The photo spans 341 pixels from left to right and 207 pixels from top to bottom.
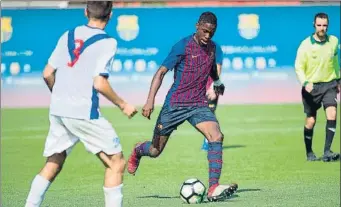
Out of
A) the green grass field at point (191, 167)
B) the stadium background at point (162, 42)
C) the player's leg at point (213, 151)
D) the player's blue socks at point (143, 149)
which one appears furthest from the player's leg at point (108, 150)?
the stadium background at point (162, 42)

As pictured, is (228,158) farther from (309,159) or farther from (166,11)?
(166,11)

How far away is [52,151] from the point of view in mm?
8781

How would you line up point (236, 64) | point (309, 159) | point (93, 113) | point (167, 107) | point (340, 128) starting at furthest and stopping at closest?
1. point (236, 64)
2. point (340, 128)
3. point (309, 159)
4. point (167, 107)
5. point (93, 113)

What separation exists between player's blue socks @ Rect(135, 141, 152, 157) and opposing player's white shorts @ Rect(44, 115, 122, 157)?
9.61 feet

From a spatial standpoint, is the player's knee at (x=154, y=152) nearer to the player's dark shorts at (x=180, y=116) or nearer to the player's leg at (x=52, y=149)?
the player's dark shorts at (x=180, y=116)

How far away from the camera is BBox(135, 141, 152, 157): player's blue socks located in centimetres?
1171

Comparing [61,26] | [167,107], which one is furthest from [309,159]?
[61,26]

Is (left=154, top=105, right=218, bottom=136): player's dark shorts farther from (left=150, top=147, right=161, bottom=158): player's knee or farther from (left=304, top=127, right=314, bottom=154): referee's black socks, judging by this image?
(left=304, top=127, right=314, bottom=154): referee's black socks

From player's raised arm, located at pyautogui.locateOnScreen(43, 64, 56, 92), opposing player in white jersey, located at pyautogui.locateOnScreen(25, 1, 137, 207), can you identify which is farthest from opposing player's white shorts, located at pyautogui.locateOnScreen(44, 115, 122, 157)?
player's raised arm, located at pyautogui.locateOnScreen(43, 64, 56, 92)

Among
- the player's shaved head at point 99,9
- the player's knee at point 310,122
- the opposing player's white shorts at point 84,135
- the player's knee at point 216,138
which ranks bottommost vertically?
the player's knee at point 310,122

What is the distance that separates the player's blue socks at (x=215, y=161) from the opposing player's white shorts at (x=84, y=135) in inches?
86.5

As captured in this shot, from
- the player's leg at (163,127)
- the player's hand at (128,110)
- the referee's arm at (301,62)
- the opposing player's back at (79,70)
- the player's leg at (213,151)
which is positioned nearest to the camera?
the player's hand at (128,110)

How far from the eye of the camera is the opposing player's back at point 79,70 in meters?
8.52

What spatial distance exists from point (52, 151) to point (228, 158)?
22.8ft
